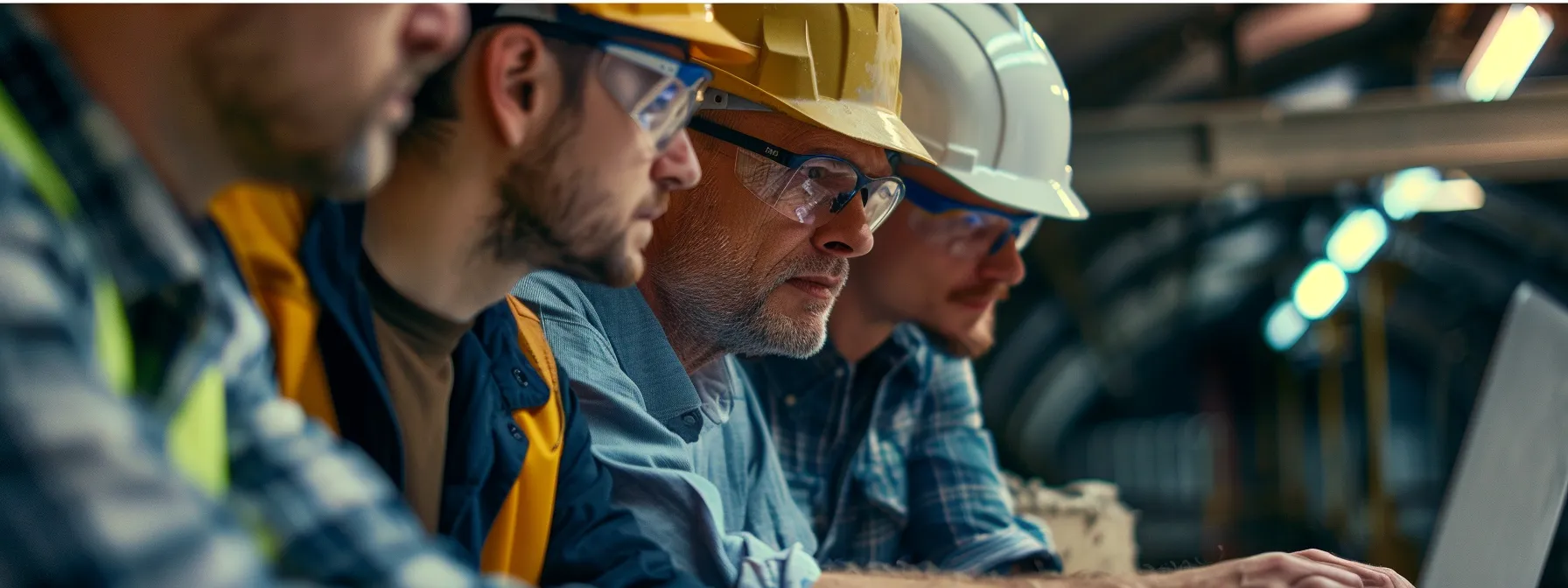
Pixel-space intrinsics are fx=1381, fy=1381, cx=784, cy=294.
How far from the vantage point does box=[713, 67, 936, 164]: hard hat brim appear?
2.17 meters

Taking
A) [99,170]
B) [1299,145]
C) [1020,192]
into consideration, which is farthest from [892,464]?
[1299,145]

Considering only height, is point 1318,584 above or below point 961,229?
below

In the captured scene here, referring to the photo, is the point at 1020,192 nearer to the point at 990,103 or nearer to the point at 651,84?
the point at 990,103

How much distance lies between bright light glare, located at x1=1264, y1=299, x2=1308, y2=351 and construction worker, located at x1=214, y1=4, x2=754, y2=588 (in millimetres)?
14196

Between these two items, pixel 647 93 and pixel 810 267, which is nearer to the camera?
pixel 647 93

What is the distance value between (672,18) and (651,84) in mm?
70

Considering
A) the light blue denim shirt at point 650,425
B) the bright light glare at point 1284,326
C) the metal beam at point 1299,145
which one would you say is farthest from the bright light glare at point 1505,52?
the bright light glare at point 1284,326

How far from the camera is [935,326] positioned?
139 inches

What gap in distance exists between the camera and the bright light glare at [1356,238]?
10195mm

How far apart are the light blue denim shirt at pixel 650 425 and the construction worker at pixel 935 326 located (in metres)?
0.89

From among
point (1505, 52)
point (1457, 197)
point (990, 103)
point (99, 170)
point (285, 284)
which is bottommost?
point (285, 284)

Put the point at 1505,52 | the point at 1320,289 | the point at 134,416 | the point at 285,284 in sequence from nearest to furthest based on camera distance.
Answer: the point at 134,416 < the point at 285,284 < the point at 1505,52 < the point at 1320,289

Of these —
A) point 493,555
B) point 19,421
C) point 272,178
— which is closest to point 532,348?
point 493,555

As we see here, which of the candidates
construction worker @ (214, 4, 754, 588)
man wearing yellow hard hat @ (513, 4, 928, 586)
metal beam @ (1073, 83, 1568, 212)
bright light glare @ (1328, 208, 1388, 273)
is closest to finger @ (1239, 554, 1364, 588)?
man wearing yellow hard hat @ (513, 4, 928, 586)
